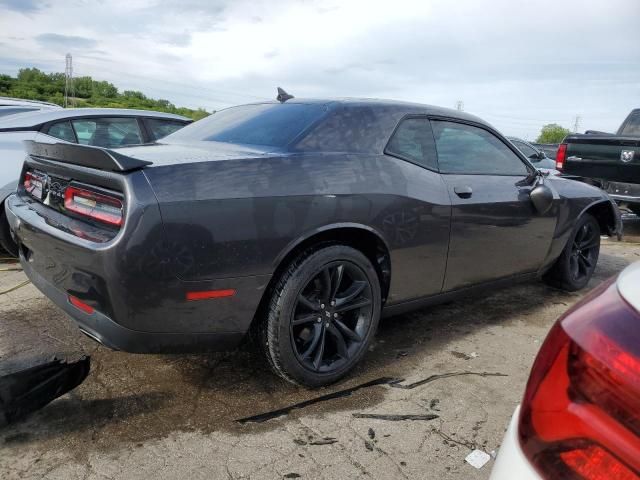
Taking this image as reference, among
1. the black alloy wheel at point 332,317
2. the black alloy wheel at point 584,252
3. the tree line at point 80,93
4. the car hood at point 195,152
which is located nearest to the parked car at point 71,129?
the car hood at point 195,152

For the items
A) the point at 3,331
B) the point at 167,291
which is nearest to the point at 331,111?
the point at 167,291

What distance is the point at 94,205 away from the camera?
7.80 ft

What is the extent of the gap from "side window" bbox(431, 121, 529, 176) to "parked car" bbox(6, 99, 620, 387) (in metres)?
0.01

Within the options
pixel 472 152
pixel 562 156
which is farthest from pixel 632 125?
pixel 472 152

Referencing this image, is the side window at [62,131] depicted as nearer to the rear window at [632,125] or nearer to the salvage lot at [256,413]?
the salvage lot at [256,413]

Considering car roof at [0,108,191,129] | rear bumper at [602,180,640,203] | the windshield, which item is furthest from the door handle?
rear bumper at [602,180,640,203]

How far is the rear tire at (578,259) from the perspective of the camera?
15.0 ft

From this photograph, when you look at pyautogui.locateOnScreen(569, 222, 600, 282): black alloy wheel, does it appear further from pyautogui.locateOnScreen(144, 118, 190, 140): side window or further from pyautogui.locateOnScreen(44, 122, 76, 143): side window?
pyautogui.locateOnScreen(44, 122, 76, 143): side window

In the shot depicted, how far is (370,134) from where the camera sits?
3.02m

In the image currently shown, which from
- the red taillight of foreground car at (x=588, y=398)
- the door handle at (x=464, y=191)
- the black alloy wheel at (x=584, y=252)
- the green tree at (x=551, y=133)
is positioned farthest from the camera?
the green tree at (x=551, y=133)

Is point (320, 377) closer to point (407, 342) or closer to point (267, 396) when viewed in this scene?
point (267, 396)

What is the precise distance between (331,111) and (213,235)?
1148 mm

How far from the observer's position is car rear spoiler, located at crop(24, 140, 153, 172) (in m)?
2.23

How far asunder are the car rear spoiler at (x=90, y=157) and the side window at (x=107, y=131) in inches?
105
